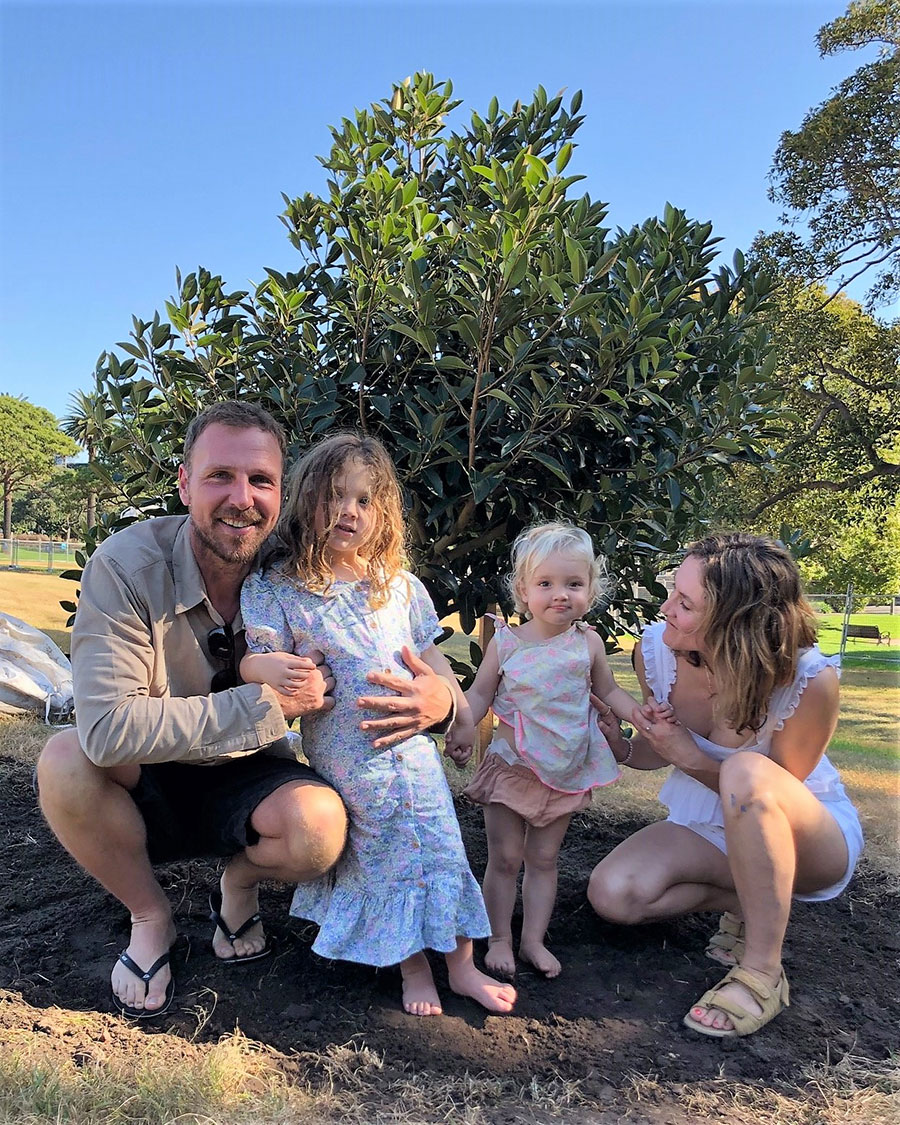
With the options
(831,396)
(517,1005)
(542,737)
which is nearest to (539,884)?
(517,1005)

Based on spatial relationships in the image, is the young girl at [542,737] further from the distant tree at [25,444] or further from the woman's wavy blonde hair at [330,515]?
the distant tree at [25,444]

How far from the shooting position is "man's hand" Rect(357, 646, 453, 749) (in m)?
2.48

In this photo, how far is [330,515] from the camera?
2553mm

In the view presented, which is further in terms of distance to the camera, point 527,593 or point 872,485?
point 872,485

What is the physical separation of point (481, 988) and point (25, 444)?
57.5 metres

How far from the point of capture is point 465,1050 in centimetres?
226

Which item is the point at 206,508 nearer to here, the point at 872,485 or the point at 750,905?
the point at 750,905

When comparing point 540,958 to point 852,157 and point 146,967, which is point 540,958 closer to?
point 146,967

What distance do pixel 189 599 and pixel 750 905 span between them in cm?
194

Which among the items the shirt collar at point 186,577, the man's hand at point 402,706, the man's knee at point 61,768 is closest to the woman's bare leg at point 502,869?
the man's hand at point 402,706

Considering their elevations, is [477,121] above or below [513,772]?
above

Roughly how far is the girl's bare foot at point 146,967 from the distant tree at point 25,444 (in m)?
54.3

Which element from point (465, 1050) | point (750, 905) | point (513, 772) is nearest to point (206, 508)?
point (513, 772)

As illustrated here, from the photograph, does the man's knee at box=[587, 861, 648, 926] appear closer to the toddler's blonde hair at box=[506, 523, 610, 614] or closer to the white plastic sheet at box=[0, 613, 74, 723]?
the toddler's blonde hair at box=[506, 523, 610, 614]
